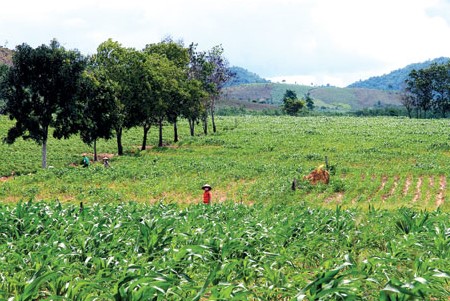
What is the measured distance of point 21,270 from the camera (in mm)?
6797

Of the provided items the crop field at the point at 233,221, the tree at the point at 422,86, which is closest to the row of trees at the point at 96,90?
the crop field at the point at 233,221

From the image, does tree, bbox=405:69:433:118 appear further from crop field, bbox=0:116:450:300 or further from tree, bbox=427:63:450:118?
crop field, bbox=0:116:450:300

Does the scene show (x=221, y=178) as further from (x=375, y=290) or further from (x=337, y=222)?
(x=375, y=290)

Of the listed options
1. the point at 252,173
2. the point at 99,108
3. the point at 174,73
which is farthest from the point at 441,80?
the point at 99,108

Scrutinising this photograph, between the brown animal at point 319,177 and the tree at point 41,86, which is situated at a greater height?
the tree at point 41,86

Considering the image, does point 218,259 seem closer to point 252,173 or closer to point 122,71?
point 252,173

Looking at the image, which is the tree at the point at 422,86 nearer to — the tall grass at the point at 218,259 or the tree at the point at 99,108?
the tree at the point at 99,108

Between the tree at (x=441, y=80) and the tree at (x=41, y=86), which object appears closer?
the tree at (x=41, y=86)

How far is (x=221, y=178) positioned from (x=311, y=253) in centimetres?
2284

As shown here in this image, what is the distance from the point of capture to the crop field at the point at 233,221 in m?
5.41

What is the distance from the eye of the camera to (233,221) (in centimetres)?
1145

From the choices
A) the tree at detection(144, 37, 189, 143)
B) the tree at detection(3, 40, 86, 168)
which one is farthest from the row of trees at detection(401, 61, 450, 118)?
the tree at detection(3, 40, 86, 168)

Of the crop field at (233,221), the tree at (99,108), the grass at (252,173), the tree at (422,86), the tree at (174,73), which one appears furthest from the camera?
the tree at (422,86)

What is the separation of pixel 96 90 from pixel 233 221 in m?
33.6
